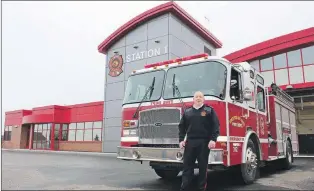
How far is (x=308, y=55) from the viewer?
62.1 ft

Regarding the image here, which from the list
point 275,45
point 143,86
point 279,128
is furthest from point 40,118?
point 279,128

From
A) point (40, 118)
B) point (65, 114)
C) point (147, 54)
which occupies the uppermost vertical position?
point (147, 54)

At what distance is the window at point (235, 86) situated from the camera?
632 centimetres

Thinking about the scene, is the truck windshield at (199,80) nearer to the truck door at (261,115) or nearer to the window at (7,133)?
the truck door at (261,115)

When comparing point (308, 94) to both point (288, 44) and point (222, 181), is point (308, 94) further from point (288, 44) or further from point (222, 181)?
point (222, 181)

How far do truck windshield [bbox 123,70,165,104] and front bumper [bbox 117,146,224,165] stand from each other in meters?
1.18

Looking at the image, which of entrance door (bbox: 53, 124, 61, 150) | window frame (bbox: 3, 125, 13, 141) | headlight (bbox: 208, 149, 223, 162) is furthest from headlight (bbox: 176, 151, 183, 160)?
window frame (bbox: 3, 125, 13, 141)

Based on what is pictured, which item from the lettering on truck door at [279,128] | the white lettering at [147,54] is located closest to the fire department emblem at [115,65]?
the white lettering at [147,54]

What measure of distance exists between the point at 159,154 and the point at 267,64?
16750 millimetres

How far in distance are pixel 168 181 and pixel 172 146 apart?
68.9 inches

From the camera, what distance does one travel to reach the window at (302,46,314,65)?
1871 cm

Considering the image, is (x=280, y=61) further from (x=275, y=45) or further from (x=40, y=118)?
(x=40, y=118)

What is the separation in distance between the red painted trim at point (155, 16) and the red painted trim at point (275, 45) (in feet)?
13.7

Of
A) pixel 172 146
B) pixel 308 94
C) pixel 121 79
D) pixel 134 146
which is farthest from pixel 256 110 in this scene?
pixel 121 79
